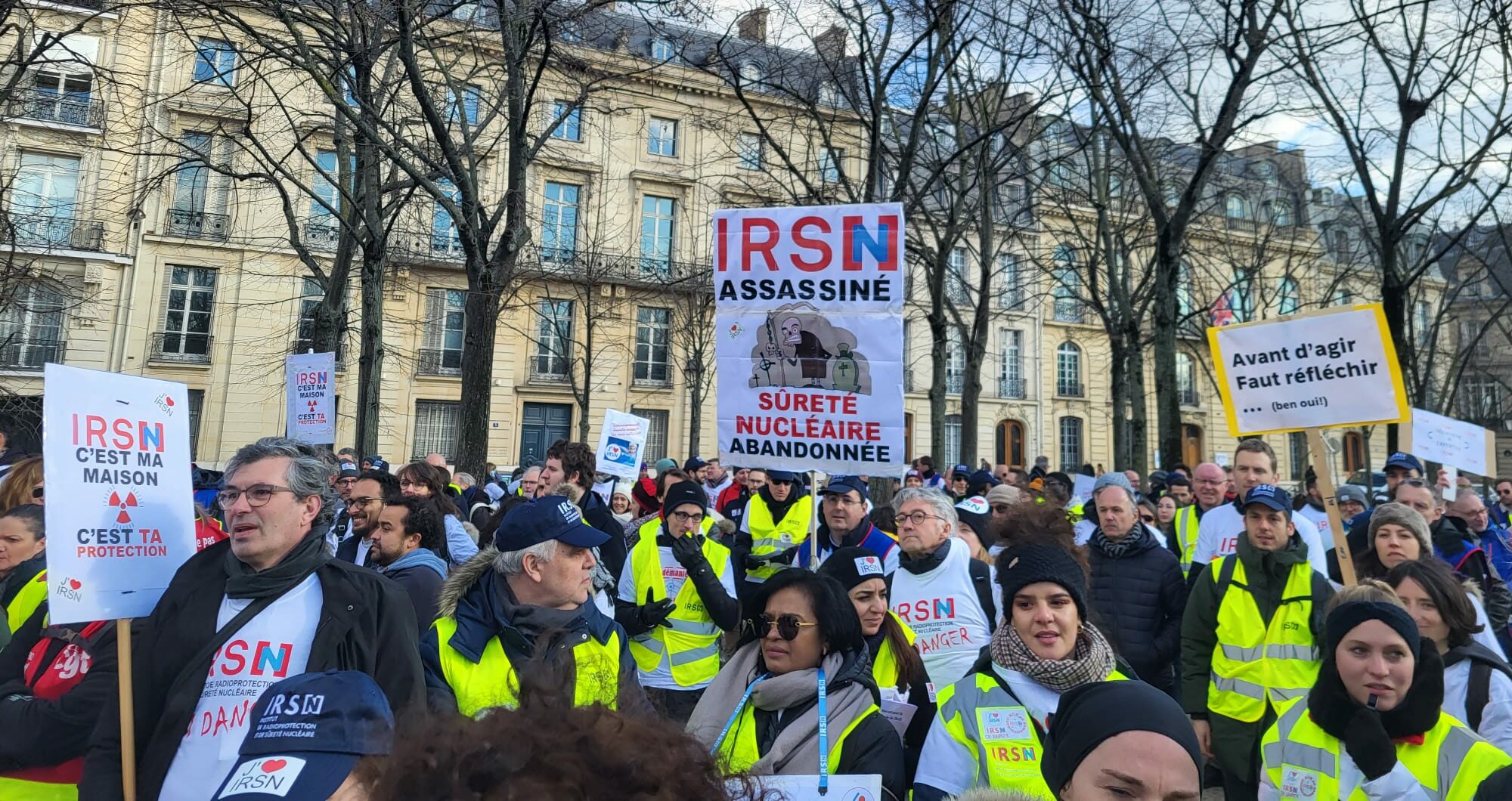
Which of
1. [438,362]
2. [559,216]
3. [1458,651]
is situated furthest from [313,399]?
[559,216]

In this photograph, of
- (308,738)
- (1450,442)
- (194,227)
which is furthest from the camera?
(194,227)

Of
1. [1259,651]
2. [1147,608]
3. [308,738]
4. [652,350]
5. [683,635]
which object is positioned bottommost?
[683,635]

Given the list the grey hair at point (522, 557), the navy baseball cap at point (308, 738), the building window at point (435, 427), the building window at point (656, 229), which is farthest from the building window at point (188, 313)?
the navy baseball cap at point (308, 738)

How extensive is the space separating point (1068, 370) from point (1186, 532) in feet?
118

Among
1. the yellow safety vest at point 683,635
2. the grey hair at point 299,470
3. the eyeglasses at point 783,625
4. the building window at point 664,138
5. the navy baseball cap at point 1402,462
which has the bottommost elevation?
the yellow safety vest at point 683,635

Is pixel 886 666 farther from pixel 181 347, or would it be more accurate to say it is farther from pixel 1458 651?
pixel 181 347

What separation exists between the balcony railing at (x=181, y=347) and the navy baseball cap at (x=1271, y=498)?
104 ft

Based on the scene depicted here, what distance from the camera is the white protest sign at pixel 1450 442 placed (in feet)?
32.7

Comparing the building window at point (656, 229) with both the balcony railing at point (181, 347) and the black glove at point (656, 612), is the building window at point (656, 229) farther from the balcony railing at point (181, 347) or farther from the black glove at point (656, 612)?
the black glove at point (656, 612)

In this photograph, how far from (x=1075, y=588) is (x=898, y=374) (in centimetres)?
191

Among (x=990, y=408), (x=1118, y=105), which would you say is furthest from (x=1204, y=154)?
(x=990, y=408)

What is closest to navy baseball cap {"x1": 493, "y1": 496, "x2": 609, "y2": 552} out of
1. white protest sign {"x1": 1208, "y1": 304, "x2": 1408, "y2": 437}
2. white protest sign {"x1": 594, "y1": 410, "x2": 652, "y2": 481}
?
white protest sign {"x1": 1208, "y1": 304, "x2": 1408, "y2": 437}

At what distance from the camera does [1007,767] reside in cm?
268

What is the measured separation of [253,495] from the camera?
2830 mm
